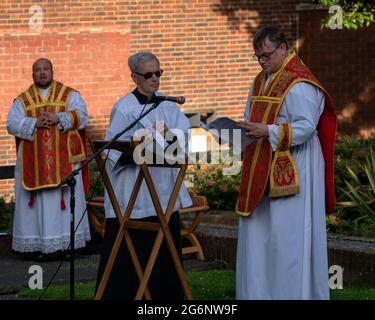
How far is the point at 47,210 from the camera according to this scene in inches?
531

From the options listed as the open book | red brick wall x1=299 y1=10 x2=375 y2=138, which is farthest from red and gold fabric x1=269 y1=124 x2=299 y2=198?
red brick wall x1=299 y1=10 x2=375 y2=138

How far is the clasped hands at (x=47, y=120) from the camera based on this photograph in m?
13.2

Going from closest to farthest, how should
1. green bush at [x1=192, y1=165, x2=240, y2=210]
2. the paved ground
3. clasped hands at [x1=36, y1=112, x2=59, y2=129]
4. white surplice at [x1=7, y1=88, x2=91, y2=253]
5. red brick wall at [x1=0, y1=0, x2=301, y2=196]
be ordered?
the paved ground, clasped hands at [x1=36, y1=112, x2=59, y2=129], white surplice at [x1=7, y1=88, x2=91, y2=253], green bush at [x1=192, y1=165, x2=240, y2=210], red brick wall at [x1=0, y1=0, x2=301, y2=196]

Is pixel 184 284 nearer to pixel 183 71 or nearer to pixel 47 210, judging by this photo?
pixel 47 210

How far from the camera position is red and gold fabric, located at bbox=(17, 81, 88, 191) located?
13.4 meters

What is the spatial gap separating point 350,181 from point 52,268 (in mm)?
3591

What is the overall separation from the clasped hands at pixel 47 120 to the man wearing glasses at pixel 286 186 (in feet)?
14.8

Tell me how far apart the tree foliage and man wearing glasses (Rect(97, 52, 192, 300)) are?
7232 millimetres

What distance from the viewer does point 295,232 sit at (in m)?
8.95

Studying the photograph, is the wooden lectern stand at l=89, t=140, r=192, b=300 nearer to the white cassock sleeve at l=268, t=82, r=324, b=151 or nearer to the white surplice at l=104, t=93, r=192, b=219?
the white surplice at l=104, t=93, r=192, b=219

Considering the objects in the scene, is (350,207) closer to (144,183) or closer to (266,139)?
(144,183)

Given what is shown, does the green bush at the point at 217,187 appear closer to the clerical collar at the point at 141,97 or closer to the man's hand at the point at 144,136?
the clerical collar at the point at 141,97

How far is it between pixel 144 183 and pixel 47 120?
394cm

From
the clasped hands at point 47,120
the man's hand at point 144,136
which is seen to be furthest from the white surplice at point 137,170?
the clasped hands at point 47,120
